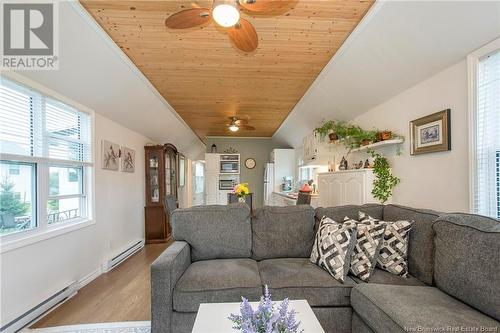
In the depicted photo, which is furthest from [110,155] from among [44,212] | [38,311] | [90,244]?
[38,311]

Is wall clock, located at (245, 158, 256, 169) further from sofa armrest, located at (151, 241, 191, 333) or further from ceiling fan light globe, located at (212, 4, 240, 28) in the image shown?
ceiling fan light globe, located at (212, 4, 240, 28)

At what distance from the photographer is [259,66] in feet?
10.3

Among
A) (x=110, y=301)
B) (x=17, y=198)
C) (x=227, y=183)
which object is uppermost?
(x=17, y=198)

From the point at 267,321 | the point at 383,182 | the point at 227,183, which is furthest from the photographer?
the point at 227,183

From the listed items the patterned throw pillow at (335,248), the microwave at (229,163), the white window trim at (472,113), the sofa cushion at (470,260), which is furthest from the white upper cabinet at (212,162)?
the sofa cushion at (470,260)

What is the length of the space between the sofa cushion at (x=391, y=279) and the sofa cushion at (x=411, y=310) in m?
0.14

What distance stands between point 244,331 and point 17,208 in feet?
8.02

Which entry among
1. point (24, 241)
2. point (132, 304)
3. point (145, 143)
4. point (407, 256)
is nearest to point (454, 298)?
point (407, 256)

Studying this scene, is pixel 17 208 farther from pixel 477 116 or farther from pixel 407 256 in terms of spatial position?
pixel 477 116

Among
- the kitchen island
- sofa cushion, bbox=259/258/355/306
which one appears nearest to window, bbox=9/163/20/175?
sofa cushion, bbox=259/258/355/306

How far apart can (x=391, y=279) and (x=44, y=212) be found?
3211mm

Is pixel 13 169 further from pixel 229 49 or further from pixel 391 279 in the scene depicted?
pixel 391 279

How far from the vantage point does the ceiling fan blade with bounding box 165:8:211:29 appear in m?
1.69

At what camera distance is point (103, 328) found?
82.0 inches
